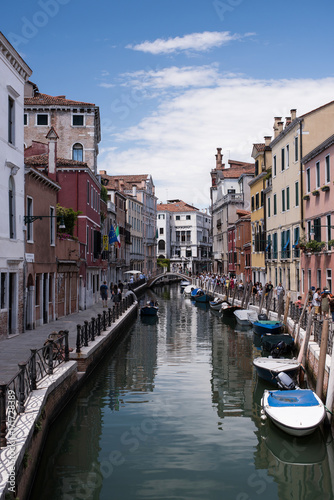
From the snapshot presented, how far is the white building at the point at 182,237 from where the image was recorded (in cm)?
9962

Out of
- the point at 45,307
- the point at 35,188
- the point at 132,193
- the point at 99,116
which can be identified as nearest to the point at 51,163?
the point at 35,188

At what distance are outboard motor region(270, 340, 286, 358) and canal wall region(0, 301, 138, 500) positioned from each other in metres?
5.55

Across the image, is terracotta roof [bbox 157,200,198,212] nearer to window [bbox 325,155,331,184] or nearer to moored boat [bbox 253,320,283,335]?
window [bbox 325,155,331,184]

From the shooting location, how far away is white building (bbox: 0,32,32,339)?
56.1ft

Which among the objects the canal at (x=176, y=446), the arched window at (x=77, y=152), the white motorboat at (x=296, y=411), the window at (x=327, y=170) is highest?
the arched window at (x=77, y=152)

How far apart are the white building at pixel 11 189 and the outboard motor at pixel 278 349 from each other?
8.21 meters

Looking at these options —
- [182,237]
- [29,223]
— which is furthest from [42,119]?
[182,237]

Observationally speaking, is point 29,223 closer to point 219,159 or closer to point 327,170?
point 327,170

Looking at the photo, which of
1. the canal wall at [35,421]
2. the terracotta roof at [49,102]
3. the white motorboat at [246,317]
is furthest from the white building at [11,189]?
the terracotta roof at [49,102]

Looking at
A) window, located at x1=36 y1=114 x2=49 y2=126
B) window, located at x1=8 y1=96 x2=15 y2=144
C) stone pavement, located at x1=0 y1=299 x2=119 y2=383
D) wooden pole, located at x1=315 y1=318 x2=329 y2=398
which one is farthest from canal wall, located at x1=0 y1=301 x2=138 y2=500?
window, located at x1=36 y1=114 x2=49 y2=126

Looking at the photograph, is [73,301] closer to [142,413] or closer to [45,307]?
[45,307]

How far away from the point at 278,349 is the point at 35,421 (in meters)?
10.8

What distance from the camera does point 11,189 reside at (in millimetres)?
18266

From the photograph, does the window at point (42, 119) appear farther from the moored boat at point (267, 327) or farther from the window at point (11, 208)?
the moored boat at point (267, 327)
